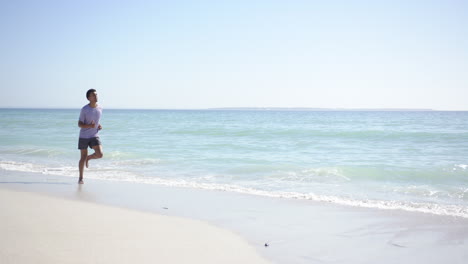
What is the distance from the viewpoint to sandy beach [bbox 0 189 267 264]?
310cm

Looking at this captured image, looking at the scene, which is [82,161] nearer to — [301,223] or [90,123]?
[90,123]

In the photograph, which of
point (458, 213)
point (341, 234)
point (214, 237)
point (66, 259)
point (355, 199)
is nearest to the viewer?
point (66, 259)

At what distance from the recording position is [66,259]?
297 centimetres

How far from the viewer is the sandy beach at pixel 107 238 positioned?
3.10 meters

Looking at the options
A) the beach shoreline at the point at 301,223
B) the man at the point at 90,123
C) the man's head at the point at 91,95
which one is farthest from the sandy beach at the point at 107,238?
the man's head at the point at 91,95

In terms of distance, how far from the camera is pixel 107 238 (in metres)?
3.58

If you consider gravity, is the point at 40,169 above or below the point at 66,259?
below

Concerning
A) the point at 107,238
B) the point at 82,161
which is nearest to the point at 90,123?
the point at 82,161

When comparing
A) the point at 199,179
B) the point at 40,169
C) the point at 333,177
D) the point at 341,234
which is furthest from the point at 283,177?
the point at 40,169

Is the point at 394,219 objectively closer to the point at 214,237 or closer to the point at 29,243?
the point at 214,237

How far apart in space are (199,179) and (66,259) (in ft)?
17.4

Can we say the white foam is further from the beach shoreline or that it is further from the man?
the man

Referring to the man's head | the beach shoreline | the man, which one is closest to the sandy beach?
the beach shoreline

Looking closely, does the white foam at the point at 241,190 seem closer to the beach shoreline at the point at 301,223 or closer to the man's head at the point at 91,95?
the beach shoreline at the point at 301,223
